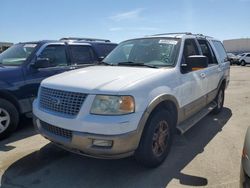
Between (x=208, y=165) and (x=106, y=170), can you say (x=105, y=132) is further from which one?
(x=208, y=165)

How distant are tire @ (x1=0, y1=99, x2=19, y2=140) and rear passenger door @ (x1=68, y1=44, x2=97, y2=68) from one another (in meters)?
1.93

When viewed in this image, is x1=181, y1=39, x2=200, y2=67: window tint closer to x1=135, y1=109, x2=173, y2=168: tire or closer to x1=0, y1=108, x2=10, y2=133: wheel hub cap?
x1=135, y1=109, x2=173, y2=168: tire

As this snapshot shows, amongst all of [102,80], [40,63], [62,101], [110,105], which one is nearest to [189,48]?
[102,80]

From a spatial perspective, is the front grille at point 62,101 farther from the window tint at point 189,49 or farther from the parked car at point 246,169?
the window tint at point 189,49

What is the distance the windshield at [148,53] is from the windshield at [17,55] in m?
2.01

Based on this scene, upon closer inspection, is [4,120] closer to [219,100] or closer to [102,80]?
[102,80]

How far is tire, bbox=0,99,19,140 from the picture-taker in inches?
197

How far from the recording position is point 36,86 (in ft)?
18.5

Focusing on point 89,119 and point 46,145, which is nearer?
point 89,119

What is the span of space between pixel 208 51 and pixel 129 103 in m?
3.54

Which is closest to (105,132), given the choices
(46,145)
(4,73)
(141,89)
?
(141,89)

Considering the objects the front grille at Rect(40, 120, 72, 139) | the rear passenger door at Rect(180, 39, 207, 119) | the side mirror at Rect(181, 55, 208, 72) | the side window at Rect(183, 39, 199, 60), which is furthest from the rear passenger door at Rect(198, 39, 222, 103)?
the front grille at Rect(40, 120, 72, 139)

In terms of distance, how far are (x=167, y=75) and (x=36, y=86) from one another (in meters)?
3.07

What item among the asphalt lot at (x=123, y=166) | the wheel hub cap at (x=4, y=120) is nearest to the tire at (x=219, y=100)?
the asphalt lot at (x=123, y=166)
